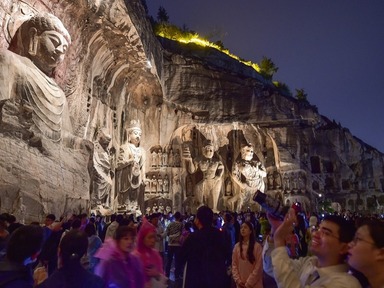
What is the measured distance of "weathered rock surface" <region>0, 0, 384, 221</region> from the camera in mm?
8109

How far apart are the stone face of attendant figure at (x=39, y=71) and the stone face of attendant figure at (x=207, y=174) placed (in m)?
9.40

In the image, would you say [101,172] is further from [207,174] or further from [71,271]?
[71,271]

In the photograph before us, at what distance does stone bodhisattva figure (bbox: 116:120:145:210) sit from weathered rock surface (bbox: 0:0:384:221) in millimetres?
414

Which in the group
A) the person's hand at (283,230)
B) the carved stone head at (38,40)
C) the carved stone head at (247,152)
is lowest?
the person's hand at (283,230)

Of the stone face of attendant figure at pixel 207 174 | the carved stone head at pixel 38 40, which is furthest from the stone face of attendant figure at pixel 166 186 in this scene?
the carved stone head at pixel 38 40

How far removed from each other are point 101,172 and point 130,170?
2.39 metres

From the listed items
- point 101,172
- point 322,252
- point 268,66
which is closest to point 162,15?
point 268,66

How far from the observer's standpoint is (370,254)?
1.54 m

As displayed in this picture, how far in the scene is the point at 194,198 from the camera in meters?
17.4

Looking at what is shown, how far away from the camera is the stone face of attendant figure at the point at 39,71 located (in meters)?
7.24

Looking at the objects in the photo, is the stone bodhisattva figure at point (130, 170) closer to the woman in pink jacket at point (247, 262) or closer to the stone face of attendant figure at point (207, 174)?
the stone face of attendant figure at point (207, 174)

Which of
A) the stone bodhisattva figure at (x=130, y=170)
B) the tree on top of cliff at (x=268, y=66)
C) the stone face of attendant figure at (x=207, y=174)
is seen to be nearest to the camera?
the stone bodhisattva figure at (x=130, y=170)

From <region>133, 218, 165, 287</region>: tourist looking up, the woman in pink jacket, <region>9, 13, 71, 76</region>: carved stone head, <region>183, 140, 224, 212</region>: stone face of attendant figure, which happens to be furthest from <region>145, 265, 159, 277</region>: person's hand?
<region>183, 140, 224, 212</region>: stone face of attendant figure

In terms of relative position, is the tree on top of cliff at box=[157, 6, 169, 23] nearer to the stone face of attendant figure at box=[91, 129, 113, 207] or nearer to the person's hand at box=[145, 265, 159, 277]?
the stone face of attendant figure at box=[91, 129, 113, 207]
